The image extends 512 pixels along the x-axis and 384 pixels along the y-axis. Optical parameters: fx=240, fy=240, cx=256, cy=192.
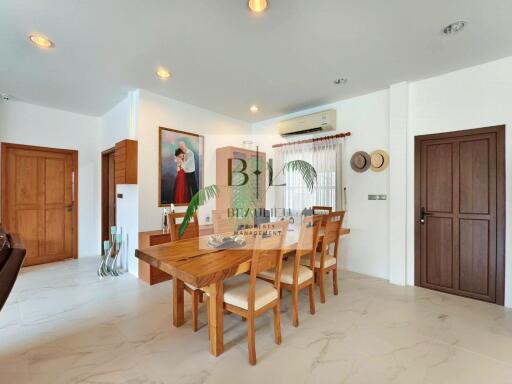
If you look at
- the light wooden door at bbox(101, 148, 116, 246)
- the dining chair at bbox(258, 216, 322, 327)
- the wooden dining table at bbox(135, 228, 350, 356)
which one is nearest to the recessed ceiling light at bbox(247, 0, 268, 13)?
the dining chair at bbox(258, 216, 322, 327)

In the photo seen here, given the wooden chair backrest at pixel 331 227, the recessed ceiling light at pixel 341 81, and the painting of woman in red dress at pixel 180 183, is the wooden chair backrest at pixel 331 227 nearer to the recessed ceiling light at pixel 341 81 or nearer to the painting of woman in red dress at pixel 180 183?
the recessed ceiling light at pixel 341 81

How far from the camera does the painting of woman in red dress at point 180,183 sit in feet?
12.4

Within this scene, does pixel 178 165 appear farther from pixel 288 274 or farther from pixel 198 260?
pixel 288 274

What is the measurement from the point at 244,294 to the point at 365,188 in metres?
2.61

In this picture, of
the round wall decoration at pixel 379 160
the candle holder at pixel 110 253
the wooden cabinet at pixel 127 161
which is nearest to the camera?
the wooden cabinet at pixel 127 161

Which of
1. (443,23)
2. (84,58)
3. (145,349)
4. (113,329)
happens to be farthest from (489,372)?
(84,58)

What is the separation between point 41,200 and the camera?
13.3 ft

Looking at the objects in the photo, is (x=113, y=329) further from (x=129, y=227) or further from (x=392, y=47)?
(x=392, y=47)

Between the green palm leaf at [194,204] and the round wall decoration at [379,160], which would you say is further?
the round wall decoration at [379,160]

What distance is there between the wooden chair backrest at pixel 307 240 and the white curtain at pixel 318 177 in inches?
63.6

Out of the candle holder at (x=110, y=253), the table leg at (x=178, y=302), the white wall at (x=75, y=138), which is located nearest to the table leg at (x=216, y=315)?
the table leg at (x=178, y=302)

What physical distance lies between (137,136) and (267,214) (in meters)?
2.14

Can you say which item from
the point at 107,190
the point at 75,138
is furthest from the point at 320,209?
the point at 75,138

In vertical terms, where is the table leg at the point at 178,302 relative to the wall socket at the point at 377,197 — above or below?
below
